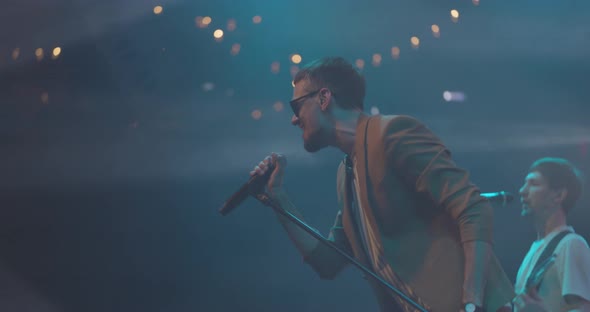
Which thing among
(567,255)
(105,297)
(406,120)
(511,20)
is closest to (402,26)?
(511,20)

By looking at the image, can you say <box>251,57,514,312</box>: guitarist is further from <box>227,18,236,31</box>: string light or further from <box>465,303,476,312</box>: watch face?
<box>227,18,236,31</box>: string light

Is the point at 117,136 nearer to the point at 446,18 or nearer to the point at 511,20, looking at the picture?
the point at 446,18

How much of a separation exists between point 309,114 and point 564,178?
1.62 meters

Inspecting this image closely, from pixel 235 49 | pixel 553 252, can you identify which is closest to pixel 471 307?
pixel 553 252

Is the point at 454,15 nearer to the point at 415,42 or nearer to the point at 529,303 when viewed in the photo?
the point at 415,42

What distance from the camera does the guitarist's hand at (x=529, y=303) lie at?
2158mm

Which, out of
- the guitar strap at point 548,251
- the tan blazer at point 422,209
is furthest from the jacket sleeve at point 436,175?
the guitar strap at point 548,251

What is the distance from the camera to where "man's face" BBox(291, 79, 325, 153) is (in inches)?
76.0

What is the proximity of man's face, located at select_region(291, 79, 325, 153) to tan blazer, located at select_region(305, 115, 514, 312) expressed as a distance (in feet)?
0.60

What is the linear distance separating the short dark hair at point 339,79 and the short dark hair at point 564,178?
142 centimetres

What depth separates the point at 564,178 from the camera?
286cm

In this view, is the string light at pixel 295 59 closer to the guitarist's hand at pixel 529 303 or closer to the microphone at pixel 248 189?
the microphone at pixel 248 189

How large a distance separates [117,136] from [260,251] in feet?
3.78

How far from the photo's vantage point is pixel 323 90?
197 centimetres
